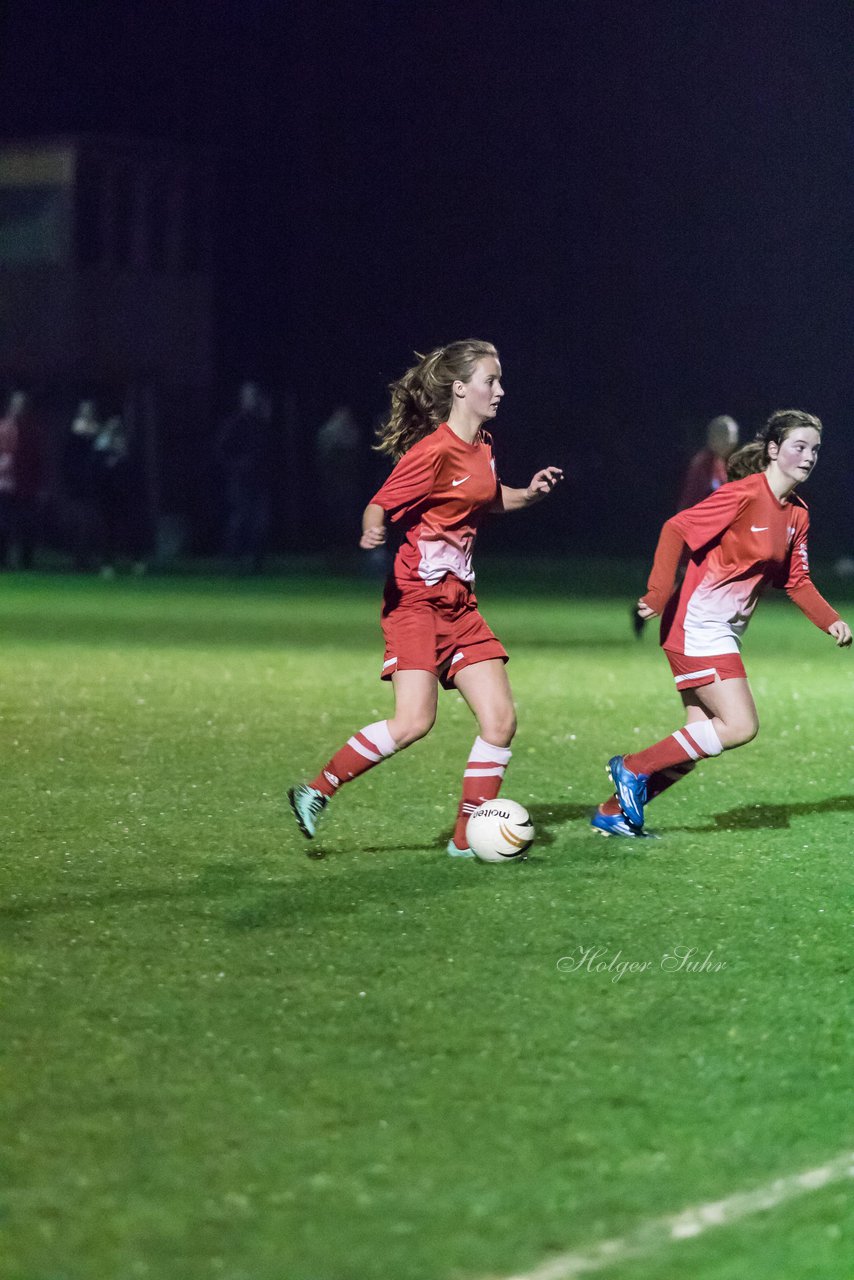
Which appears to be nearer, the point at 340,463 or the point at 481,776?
the point at 481,776

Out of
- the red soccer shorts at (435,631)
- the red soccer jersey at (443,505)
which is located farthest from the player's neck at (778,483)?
the red soccer shorts at (435,631)

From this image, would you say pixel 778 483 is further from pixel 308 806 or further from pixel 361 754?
pixel 308 806

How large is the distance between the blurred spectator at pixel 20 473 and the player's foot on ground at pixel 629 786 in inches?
786

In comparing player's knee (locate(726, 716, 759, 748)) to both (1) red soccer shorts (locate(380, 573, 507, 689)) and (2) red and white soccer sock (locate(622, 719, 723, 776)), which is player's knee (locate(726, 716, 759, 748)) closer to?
(2) red and white soccer sock (locate(622, 719, 723, 776))

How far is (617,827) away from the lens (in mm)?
8680

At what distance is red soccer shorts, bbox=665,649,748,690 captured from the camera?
332 inches

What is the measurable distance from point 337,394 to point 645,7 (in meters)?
11.6

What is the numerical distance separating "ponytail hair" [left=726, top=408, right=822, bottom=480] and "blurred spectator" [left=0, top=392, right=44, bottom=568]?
1980cm

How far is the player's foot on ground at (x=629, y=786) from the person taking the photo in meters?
8.55

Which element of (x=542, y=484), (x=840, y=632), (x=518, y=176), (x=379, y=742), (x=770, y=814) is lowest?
(x=770, y=814)

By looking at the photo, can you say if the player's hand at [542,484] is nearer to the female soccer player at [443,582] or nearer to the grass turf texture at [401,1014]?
the female soccer player at [443,582]

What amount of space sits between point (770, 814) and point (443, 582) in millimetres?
2138

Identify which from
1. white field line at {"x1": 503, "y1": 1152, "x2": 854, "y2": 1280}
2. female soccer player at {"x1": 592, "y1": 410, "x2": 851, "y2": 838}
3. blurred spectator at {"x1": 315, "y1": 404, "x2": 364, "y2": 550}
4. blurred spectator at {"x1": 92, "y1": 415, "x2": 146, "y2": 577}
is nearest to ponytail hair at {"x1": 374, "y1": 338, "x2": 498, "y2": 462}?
female soccer player at {"x1": 592, "y1": 410, "x2": 851, "y2": 838}

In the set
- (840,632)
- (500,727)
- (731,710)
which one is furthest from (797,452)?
(500,727)
